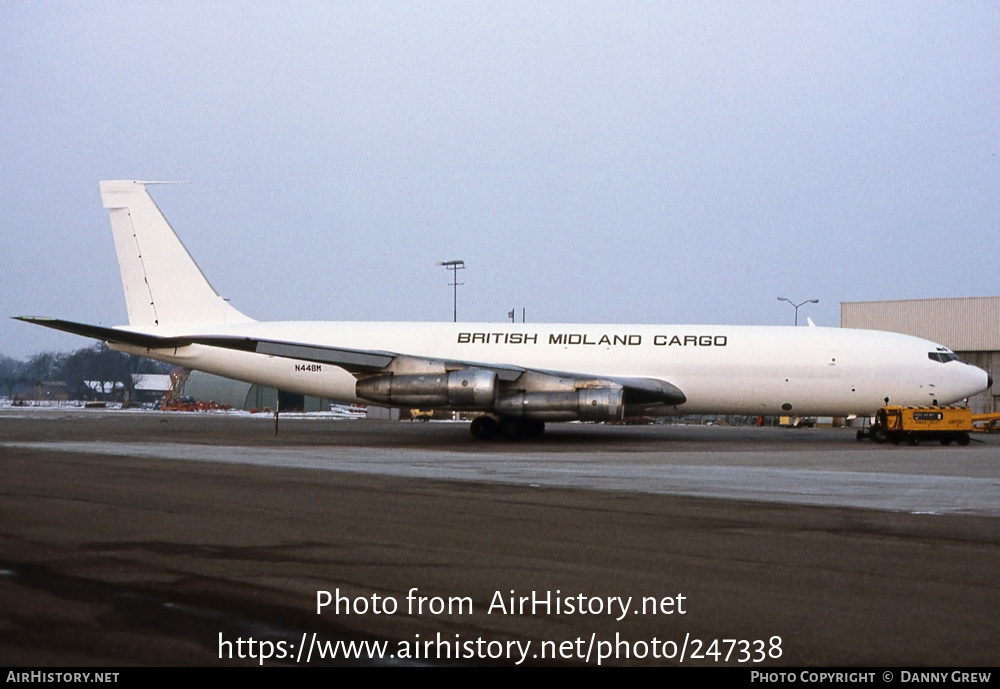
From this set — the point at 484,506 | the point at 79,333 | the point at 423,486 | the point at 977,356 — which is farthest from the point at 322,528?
the point at 977,356

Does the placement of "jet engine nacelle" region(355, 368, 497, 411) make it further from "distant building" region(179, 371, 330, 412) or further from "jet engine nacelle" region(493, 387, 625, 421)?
"distant building" region(179, 371, 330, 412)

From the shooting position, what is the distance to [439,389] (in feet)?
98.5

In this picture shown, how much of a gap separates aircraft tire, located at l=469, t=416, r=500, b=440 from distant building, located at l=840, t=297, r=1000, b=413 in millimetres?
38578

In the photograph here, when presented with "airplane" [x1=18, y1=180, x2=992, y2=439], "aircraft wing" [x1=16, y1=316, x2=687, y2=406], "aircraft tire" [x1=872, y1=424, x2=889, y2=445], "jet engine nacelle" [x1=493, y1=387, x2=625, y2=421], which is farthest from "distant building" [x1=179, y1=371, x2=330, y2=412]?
"aircraft tire" [x1=872, y1=424, x2=889, y2=445]

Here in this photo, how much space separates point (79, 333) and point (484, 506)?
842 inches

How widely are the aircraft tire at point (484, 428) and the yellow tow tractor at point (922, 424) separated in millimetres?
12148

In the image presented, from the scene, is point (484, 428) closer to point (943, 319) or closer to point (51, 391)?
point (943, 319)

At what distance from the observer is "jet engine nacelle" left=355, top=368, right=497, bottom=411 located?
2969 cm

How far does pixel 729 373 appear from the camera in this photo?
3175 cm

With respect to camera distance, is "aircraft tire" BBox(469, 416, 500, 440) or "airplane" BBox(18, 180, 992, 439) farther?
"aircraft tire" BBox(469, 416, 500, 440)

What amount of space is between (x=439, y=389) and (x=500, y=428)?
430 cm

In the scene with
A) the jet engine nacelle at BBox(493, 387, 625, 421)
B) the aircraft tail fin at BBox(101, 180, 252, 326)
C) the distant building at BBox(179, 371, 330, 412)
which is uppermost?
the aircraft tail fin at BBox(101, 180, 252, 326)

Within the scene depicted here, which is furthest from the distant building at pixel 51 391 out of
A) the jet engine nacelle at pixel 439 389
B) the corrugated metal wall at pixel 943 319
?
the jet engine nacelle at pixel 439 389
